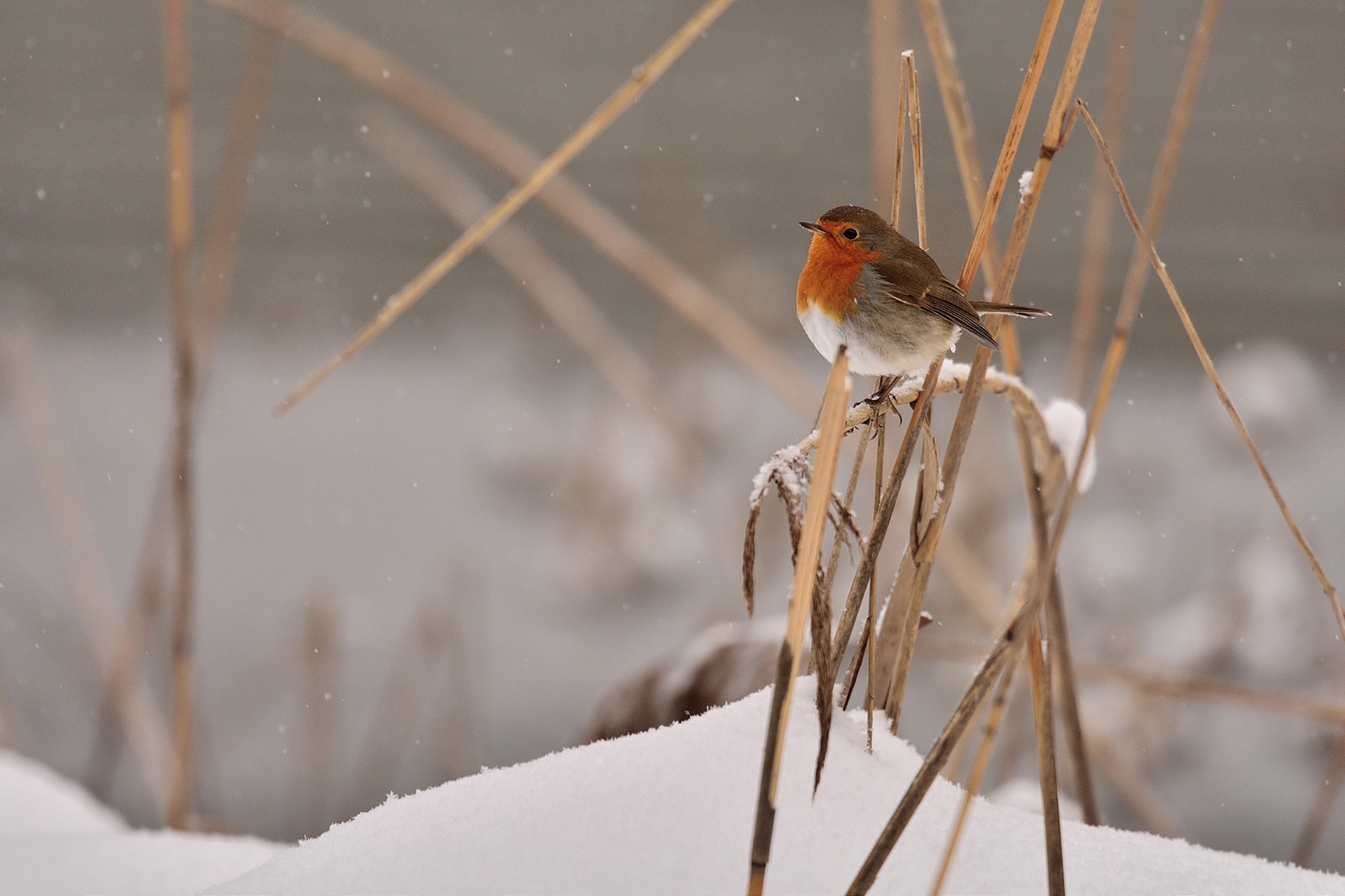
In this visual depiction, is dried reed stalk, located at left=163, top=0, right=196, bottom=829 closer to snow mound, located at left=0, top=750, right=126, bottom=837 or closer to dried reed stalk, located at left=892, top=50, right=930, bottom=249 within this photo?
snow mound, located at left=0, top=750, right=126, bottom=837

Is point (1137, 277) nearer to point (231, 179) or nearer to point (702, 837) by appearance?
point (702, 837)

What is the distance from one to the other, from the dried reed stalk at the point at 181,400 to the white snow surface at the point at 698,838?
0.56 meters

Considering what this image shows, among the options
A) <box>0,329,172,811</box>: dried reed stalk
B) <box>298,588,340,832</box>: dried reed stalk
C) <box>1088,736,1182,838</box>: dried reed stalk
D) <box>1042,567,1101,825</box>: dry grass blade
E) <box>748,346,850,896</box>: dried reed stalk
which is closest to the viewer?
<box>748,346,850,896</box>: dried reed stalk

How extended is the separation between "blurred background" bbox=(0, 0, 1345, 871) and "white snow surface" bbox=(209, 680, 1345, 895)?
1.70 ft

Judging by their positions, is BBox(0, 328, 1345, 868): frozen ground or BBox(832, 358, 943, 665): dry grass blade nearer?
BBox(832, 358, 943, 665): dry grass blade

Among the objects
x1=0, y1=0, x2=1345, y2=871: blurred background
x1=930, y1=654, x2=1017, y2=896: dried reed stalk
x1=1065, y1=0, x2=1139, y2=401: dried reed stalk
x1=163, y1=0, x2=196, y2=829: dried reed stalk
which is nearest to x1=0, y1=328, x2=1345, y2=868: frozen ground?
x1=0, y1=0, x2=1345, y2=871: blurred background

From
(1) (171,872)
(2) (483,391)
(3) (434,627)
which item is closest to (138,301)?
(2) (483,391)

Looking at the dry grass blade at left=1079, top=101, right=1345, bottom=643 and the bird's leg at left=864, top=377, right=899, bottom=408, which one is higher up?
the dry grass blade at left=1079, top=101, right=1345, bottom=643

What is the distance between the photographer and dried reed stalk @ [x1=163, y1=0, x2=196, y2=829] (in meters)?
0.95

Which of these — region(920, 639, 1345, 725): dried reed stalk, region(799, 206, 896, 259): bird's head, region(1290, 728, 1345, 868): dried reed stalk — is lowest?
region(1290, 728, 1345, 868): dried reed stalk

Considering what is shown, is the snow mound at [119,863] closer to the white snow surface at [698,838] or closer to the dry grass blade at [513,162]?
the white snow surface at [698,838]

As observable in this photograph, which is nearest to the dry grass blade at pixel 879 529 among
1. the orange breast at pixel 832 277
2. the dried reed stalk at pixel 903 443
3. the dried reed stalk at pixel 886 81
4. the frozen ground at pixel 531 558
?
the dried reed stalk at pixel 903 443

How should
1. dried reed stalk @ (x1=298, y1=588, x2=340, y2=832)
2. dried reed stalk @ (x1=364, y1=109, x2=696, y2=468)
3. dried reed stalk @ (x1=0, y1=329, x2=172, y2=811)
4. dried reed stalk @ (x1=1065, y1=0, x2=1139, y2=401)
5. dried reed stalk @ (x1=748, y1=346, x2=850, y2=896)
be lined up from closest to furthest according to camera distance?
dried reed stalk @ (x1=748, y1=346, x2=850, y2=896), dried reed stalk @ (x1=1065, y1=0, x2=1139, y2=401), dried reed stalk @ (x1=364, y1=109, x2=696, y2=468), dried reed stalk @ (x1=0, y1=329, x2=172, y2=811), dried reed stalk @ (x1=298, y1=588, x2=340, y2=832)

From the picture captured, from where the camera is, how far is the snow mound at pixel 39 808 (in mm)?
941
